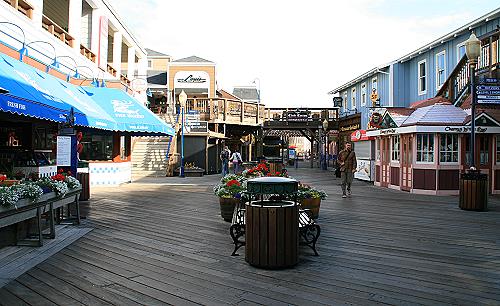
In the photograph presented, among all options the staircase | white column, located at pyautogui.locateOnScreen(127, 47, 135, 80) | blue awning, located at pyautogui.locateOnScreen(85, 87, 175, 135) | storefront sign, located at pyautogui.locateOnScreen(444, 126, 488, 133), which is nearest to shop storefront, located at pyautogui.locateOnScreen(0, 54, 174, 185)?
blue awning, located at pyautogui.locateOnScreen(85, 87, 175, 135)

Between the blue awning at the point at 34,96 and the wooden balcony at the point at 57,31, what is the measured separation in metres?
2.95

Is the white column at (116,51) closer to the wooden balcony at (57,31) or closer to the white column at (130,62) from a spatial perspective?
the white column at (130,62)

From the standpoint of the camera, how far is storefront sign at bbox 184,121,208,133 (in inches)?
954

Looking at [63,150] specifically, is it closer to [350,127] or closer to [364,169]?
[364,169]

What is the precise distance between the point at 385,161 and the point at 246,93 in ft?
122

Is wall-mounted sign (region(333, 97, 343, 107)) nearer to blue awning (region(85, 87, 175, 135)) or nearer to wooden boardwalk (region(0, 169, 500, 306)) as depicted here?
blue awning (region(85, 87, 175, 135))

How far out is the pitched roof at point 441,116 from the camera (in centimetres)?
1411

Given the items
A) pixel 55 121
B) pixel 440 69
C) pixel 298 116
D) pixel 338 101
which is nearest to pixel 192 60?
pixel 298 116

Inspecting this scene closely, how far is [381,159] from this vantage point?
17.8 m

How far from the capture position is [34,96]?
779 centimetres

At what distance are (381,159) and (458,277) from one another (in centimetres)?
1327

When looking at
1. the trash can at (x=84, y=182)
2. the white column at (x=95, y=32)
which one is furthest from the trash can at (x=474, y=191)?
the white column at (x=95, y=32)

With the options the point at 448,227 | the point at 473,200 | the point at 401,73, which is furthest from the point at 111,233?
the point at 401,73

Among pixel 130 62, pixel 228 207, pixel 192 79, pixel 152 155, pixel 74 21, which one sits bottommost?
pixel 228 207
